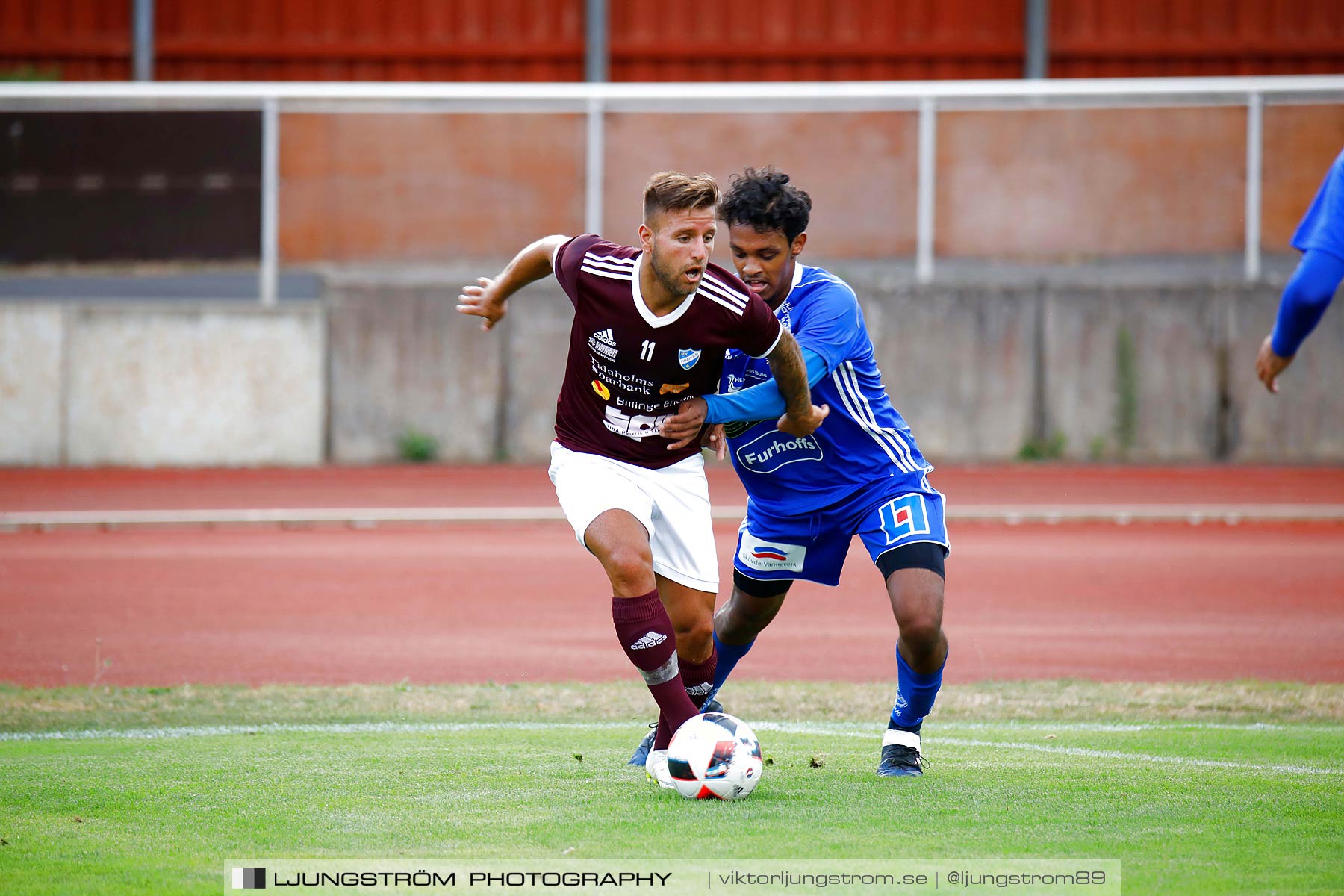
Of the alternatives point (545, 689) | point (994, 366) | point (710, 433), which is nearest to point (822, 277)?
point (710, 433)

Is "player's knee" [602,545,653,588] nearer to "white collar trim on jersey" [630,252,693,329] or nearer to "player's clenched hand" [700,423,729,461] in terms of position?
"player's clenched hand" [700,423,729,461]

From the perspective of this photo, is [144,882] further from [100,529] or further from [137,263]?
[137,263]

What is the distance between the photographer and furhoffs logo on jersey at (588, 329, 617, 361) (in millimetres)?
5422

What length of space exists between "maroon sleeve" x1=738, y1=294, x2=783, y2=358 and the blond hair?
36 cm

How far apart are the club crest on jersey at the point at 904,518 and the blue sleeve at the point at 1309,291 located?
153 centimetres

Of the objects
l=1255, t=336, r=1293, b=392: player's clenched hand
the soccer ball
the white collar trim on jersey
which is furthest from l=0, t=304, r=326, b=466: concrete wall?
l=1255, t=336, r=1293, b=392: player's clenched hand

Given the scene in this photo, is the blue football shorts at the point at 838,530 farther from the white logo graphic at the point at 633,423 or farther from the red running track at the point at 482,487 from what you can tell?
the red running track at the point at 482,487

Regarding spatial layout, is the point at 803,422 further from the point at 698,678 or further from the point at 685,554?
the point at 698,678

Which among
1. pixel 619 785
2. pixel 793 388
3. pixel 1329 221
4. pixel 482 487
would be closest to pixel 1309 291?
pixel 1329 221

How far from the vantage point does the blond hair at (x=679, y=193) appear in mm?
5258

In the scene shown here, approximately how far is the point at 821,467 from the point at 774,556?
372 mm

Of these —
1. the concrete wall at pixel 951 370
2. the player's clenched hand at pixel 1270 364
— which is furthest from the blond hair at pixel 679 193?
the concrete wall at pixel 951 370

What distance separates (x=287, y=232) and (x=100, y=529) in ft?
18.6

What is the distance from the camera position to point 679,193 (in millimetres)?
5250
